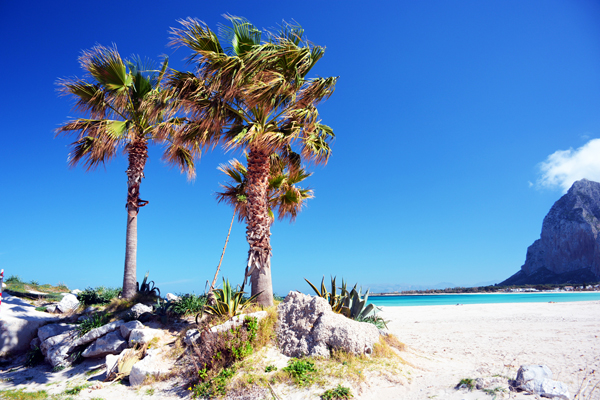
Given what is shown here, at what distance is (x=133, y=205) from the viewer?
12492 mm

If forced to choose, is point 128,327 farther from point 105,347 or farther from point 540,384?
point 540,384

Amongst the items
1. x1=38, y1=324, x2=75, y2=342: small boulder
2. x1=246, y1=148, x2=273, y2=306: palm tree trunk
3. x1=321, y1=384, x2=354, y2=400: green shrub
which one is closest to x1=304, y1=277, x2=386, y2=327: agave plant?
x1=246, y1=148, x2=273, y2=306: palm tree trunk

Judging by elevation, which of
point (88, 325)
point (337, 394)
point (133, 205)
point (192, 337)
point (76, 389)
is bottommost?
point (76, 389)

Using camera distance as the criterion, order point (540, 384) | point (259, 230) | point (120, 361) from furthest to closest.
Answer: point (259, 230) < point (120, 361) < point (540, 384)

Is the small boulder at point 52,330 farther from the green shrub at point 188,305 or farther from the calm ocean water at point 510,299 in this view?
the calm ocean water at point 510,299

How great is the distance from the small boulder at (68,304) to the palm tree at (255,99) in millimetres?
9257

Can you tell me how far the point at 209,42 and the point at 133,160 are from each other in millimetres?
6453

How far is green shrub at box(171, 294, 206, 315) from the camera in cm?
1018

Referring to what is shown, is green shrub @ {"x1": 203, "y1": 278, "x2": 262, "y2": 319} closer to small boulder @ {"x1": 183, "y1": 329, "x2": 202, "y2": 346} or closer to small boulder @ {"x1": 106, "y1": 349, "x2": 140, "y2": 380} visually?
small boulder @ {"x1": 183, "y1": 329, "x2": 202, "y2": 346}

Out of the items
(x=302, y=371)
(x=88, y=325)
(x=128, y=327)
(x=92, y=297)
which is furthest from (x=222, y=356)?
(x=92, y=297)

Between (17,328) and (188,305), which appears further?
(17,328)

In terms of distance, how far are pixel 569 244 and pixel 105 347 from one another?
117166 mm

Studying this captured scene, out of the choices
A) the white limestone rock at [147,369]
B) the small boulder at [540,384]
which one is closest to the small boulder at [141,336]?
the white limestone rock at [147,369]

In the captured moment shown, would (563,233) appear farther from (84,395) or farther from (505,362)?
(84,395)
